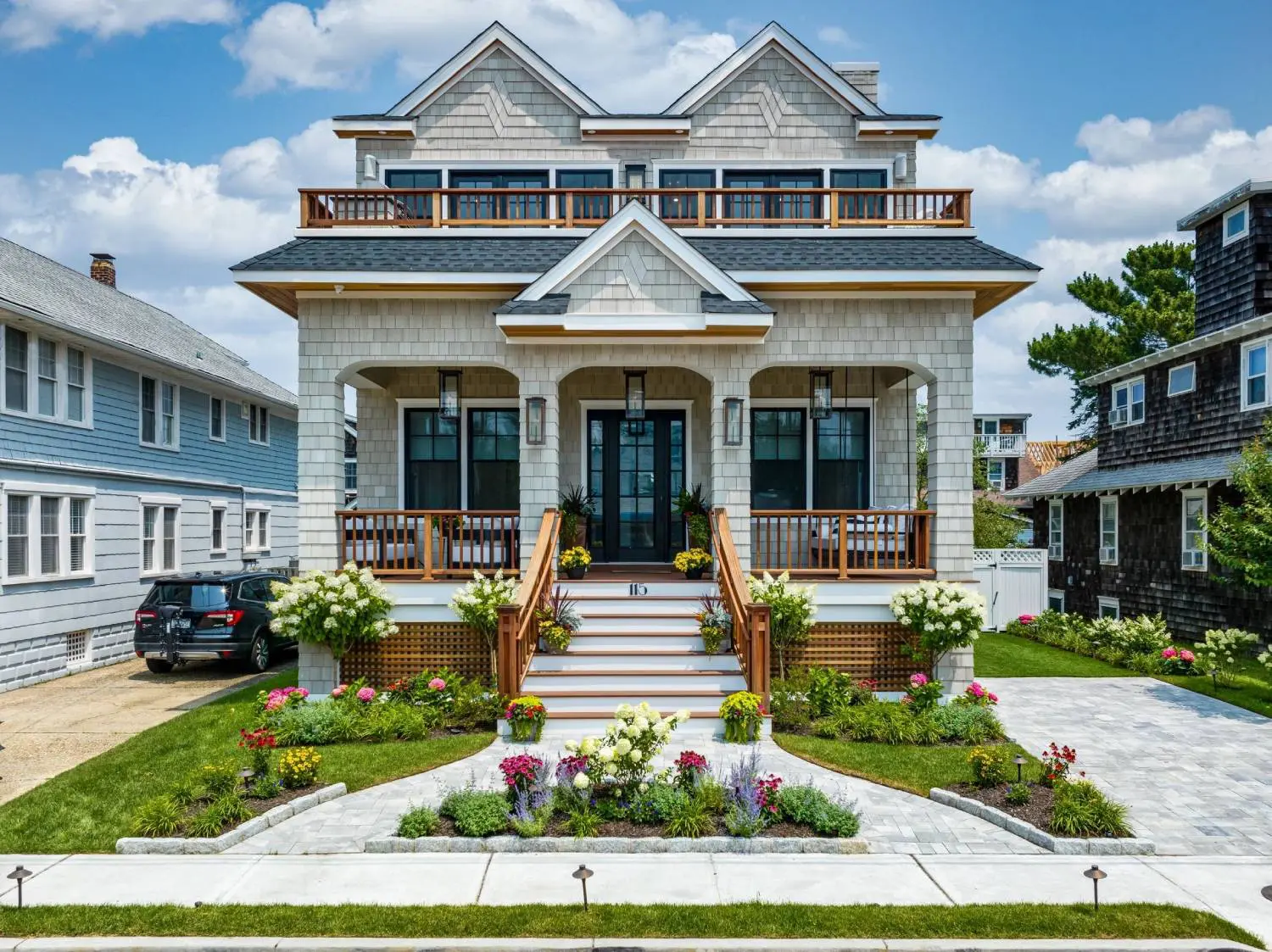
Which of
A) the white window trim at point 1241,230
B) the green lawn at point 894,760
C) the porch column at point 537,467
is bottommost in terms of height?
the green lawn at point 894,760

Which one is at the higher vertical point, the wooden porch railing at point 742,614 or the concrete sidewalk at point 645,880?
the wooden porch railing at point 742,614

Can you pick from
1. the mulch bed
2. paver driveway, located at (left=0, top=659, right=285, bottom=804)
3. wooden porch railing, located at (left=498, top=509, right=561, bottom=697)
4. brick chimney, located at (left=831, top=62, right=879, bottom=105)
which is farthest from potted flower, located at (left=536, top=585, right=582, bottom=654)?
brick chimney, located at (left=831, top=62, right=879, bottom=105)

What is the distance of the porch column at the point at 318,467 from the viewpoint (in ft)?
38.2

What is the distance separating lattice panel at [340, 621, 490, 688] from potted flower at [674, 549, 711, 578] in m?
→ 3.01

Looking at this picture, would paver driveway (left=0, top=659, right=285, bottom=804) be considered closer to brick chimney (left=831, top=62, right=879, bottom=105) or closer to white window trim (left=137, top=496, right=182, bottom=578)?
white window trim (left=137, top=496, right=182, bottom=578)

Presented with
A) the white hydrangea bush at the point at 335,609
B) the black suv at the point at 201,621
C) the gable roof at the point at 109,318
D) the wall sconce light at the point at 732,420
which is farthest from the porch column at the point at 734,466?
the gable roof at the point at 109,318

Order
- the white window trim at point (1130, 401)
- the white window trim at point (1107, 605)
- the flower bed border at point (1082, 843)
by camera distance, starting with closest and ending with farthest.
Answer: the flower bed border at point (1082, 843) → the white window trim at point (1130, 401) → the white window trim at point (1107, 605)

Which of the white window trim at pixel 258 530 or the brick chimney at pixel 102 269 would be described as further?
the white window trim at pixel 258 530

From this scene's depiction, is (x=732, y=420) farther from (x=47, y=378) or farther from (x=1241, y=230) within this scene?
(x=1241, y=230)

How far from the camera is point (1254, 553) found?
11.9 meters

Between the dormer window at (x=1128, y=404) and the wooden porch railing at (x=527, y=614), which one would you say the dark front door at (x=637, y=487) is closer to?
the wooden porch railing at (x=527, y=614)

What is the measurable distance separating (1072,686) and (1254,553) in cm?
313

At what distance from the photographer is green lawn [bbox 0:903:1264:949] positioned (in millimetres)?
5234

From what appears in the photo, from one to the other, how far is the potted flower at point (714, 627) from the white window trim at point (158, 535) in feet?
44.1
